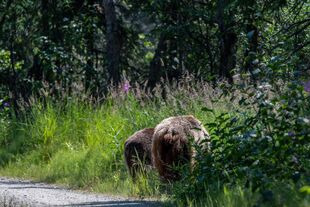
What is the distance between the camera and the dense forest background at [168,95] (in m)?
8.15

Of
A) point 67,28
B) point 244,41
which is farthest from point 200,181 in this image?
point 67,28

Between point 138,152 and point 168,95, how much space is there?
233 cm

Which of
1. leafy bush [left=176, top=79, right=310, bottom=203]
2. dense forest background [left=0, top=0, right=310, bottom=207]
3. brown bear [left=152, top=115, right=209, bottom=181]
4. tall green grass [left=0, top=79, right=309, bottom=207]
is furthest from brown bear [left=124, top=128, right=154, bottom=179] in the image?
leafy bush [left=176, top=79, right=310, bottom=203]

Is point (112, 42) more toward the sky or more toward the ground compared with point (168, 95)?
more toward the sky

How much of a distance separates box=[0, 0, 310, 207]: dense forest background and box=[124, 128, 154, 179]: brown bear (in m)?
0.37

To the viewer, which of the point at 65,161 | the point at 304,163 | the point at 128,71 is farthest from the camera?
the point at 128,71

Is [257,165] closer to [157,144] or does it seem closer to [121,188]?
[157,144]

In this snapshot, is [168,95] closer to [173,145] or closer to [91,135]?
[91,135]

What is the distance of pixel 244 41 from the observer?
723 inches

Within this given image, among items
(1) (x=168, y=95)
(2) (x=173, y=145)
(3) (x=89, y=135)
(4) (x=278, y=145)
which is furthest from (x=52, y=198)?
(4) (x=278, y=145)

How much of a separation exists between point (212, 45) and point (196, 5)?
1.30 meters

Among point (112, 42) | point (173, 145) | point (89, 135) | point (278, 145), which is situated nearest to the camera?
point (278, 145)

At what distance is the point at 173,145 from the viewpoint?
36.9 ft

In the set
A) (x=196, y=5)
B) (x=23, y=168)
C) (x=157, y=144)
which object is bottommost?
(x=23, y=168)
